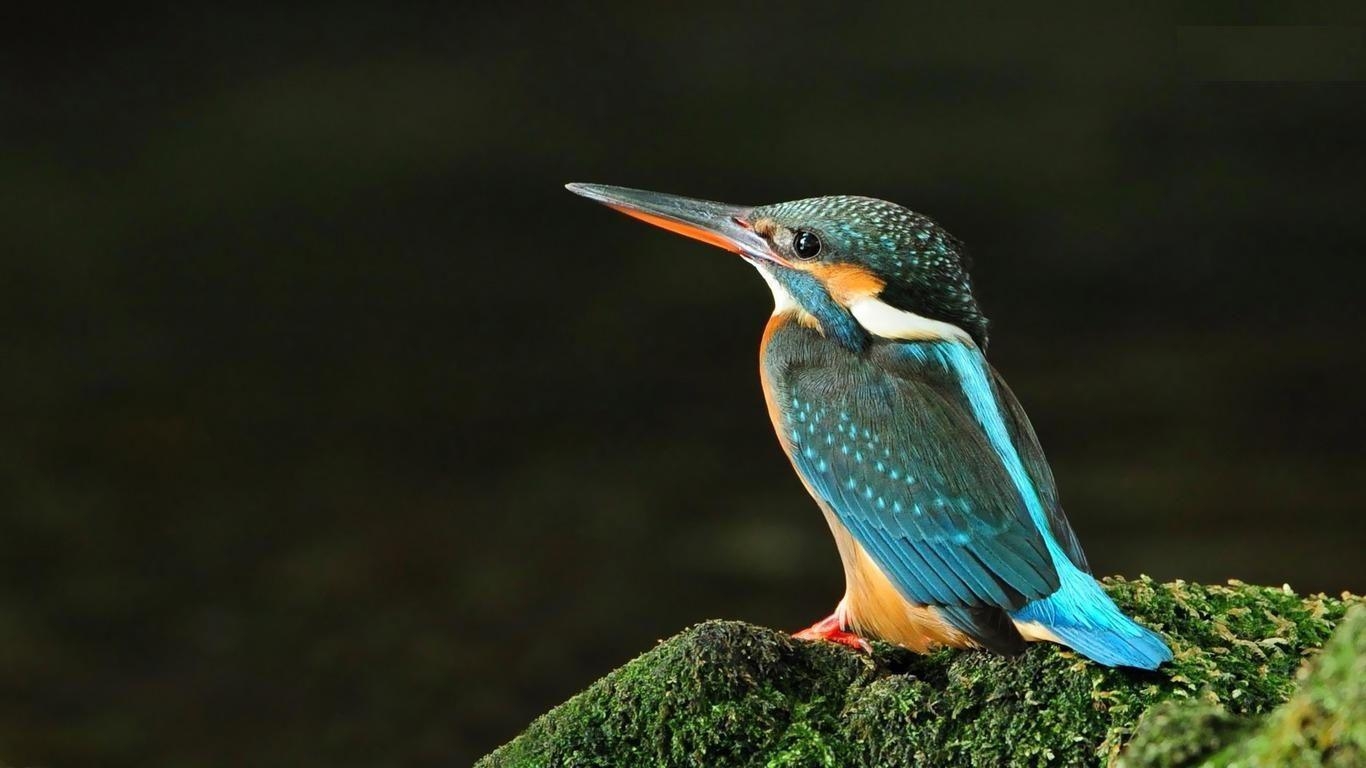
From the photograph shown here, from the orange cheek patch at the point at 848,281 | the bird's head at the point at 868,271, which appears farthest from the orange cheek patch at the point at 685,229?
the orange cheek patch at the point at 848,281

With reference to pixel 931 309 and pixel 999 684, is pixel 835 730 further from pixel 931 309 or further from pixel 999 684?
pixel 931 309

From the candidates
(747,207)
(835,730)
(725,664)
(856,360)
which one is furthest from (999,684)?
(747,207)

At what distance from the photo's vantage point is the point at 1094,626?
2.27m

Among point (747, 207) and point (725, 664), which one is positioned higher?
point (747, 207)

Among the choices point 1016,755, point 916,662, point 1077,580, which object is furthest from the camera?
point 916,662

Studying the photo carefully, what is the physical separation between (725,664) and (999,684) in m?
0.47

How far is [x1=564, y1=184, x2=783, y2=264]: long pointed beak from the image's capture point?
289 centimetres

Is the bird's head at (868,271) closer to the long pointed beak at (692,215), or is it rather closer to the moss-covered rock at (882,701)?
the long pointed beak at (692,215)

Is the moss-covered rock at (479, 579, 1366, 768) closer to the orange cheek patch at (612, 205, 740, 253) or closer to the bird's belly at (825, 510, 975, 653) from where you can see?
the bird's belly at (825, 510, 975, 653)

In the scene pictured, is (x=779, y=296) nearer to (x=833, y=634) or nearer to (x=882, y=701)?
(x=833, y=634)

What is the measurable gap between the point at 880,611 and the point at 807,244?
2.43ft

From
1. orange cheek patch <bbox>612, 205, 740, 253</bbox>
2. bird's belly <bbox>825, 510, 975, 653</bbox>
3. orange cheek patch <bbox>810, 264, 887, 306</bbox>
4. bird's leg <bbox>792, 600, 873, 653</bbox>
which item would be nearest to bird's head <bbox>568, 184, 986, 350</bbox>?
orange cheek patch <bbox>810, 264, 887, 306</bbox>

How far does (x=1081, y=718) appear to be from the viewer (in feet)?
7.29

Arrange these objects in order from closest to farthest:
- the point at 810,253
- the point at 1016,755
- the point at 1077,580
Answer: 1. the point at 1016,755
2. the point at 1077,580
3. the point at 810,253
